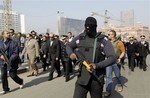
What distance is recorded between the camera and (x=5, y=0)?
7581 centimetres

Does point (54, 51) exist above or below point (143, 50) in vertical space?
above

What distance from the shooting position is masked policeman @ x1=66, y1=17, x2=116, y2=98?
4266 mm

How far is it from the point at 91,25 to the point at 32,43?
7.60 metres

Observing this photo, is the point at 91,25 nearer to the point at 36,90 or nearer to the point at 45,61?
the point at 36,90

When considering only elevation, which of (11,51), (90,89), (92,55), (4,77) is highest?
(92,55)

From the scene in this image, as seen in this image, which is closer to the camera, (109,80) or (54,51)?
(109,80)

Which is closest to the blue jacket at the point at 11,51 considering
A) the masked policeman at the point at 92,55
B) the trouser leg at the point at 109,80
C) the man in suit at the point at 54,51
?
the trouser leg at the point at 109,80

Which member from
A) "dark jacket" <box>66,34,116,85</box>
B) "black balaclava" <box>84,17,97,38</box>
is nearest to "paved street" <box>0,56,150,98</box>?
"dark jacket" <box>66,34,116,85</box>

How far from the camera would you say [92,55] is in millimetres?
4273

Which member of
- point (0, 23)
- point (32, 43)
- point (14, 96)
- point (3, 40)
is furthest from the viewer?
point (0, 23)

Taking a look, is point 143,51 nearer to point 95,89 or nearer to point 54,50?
point 54,50

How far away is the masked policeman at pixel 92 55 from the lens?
14.0ft

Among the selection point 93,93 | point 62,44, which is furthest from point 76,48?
point 62,44

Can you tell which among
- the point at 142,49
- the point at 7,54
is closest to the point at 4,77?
the point at 7,54
